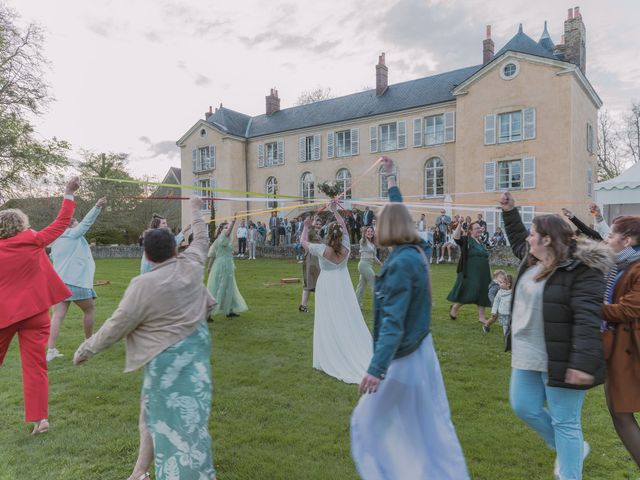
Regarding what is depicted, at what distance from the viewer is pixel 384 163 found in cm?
374

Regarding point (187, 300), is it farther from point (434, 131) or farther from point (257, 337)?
point (434, 131)

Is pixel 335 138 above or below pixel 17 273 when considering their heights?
above

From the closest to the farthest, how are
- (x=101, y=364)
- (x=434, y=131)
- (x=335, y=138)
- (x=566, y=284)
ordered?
(x=566, y=284) < (x=101, y=364) < (x=434, y=131) < (x=335, y=138)

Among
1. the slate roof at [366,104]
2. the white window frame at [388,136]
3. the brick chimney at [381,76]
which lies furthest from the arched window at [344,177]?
the brick chimney at [381,76]

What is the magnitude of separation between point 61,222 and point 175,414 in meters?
2.59

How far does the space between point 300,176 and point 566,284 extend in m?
32.2

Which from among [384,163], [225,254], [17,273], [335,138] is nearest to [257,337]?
[225,254]

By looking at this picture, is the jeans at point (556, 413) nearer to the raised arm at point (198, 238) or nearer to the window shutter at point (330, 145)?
the raised arm at point (198, 238)

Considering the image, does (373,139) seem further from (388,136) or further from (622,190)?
(622,190)

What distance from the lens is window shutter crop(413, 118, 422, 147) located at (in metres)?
28.8

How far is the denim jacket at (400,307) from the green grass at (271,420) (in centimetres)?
138

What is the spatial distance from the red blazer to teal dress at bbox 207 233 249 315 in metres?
4.90

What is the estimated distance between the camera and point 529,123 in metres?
24.5

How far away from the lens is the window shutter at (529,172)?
967 inches
